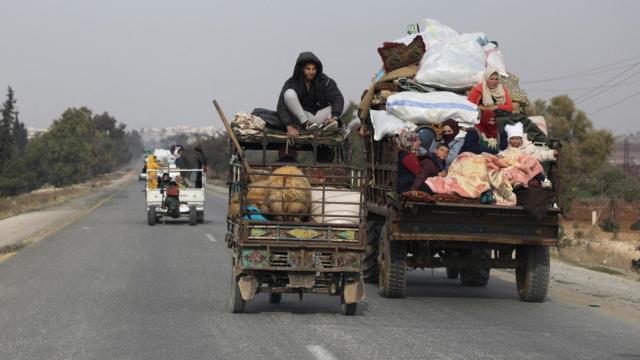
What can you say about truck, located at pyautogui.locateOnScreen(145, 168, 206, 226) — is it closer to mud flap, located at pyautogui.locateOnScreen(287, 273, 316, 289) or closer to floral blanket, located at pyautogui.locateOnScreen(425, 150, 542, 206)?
floral blanket, located at pyautogui.locateOnScreen(425, 150, 542, 206)

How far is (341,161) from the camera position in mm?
12805

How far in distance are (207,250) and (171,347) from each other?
1212 centimetres

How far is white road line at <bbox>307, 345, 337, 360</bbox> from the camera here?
8.82 meters

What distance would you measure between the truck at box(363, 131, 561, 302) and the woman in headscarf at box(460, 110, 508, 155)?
773 millimetres

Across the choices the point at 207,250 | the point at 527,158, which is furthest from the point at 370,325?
the point at 207,250

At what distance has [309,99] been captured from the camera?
12891 millimetres

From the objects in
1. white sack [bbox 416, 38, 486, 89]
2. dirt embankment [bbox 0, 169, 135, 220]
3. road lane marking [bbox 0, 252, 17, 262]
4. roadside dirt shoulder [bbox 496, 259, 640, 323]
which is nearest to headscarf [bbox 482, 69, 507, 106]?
white sack [bbox 416, 38, 486, 89]

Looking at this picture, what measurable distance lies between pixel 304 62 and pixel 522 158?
3271mm

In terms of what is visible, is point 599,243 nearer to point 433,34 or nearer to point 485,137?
point 433,34

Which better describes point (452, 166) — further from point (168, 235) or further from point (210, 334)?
point (168, 235)

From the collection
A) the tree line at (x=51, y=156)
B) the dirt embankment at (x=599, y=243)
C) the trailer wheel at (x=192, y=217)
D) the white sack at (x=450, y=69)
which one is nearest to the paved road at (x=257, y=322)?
the white sack at (x=450, y=69)

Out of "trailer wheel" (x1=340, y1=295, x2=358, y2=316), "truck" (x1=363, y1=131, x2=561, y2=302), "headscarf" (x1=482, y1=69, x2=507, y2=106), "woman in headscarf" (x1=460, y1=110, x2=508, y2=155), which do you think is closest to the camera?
"trailer wheel" (x1=340, y1=295, x2=358, y2=316)

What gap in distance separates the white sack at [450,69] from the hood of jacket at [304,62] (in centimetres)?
263

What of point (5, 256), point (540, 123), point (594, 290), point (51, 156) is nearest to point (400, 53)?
point (540, 123)
